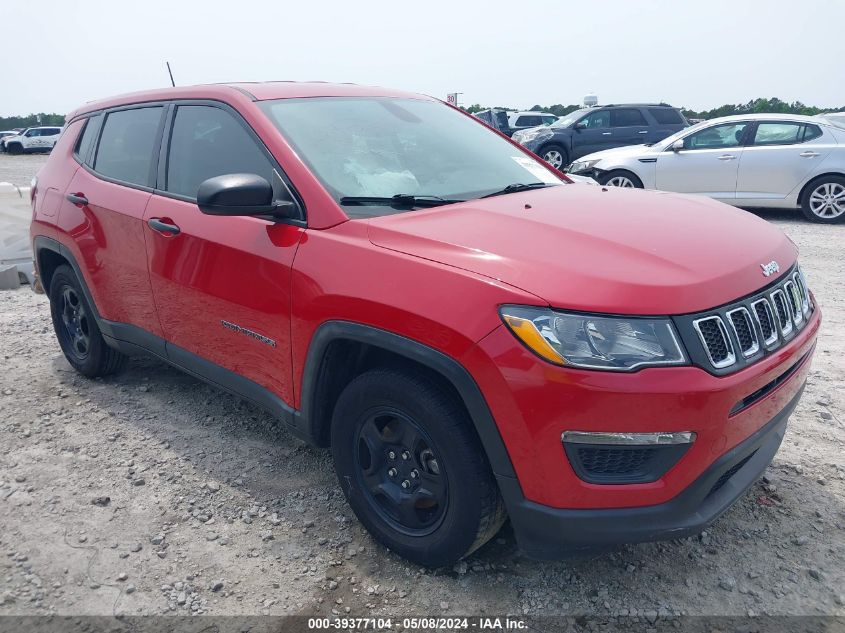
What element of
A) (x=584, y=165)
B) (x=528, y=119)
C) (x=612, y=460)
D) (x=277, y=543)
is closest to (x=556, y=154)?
(x=584, y=165)

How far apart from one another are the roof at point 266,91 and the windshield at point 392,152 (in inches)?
2.8

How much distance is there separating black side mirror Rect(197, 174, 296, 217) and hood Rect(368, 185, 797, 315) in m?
0.47

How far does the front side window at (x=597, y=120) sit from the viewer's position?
14789 millimetres

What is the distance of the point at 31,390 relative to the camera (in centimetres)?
433

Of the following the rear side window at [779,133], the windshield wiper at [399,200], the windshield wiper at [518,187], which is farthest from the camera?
the rear side window at [779,133]

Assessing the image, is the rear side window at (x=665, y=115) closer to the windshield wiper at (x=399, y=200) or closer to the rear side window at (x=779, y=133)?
the rear side window at (x=779, y=133)

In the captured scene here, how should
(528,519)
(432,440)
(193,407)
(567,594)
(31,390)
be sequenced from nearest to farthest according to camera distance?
(528,519)
(432,440)
(567,594)
(193,407)
(31,390)

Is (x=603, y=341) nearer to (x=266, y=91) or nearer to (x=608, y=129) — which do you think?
(x=266, y=91)

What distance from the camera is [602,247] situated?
2242mm

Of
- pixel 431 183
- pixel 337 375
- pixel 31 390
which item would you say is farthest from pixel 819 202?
pixel 31 390

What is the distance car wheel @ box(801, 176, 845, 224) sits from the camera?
360 inches

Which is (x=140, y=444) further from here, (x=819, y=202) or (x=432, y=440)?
(x=819, y=202)

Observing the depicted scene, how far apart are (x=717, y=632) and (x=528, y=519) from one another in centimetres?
77

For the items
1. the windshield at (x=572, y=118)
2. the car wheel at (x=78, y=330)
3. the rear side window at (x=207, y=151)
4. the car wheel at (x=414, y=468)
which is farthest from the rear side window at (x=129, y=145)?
the windshield at (x=572, y=118)
